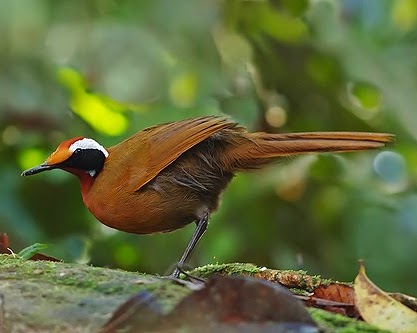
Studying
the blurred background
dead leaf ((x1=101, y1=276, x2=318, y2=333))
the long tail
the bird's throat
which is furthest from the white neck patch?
dead leaf ((x1=101, y1=276, x2=318, y2=333))

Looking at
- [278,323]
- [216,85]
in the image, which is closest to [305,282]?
[278,323]

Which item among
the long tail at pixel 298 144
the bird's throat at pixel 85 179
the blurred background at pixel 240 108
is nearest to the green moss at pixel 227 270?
the long tail at pixel 298 144

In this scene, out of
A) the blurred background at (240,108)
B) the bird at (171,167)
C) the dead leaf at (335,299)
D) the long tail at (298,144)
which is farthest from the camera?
the blurred background at (240,108)

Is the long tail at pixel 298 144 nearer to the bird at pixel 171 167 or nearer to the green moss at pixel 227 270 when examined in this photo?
the bird at pixel 171 167

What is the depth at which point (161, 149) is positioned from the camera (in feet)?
13.1

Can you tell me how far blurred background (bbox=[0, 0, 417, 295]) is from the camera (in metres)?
5.25

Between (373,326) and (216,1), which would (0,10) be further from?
(373,326)

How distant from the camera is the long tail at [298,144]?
3.66 meters

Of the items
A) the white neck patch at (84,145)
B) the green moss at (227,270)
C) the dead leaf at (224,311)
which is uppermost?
the white neck patch at (84,145)

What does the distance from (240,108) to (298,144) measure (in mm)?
1479

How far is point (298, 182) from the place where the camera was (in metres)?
5.41

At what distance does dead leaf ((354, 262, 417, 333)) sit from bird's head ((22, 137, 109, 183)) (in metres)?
2.10

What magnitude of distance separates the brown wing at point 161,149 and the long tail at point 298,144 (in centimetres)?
15

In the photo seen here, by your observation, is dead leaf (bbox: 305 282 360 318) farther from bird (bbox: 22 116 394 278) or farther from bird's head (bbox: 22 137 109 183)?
bird's head (bbox: 22 137 109 183)
